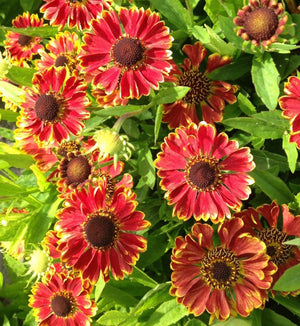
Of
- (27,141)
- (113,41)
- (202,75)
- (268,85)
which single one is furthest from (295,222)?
(27,141)

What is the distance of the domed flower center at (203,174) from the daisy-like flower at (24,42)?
802 millimetres

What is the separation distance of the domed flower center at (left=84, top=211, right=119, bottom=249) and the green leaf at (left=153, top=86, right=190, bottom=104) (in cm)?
29

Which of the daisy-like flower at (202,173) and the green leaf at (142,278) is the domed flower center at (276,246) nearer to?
the daisy-like flower at (202,173)

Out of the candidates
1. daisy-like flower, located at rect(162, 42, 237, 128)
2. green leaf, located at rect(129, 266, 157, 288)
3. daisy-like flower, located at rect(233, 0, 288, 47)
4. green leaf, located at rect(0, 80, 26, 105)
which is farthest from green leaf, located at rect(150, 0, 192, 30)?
green leaf, located at rect(129, 266, 157, 288)

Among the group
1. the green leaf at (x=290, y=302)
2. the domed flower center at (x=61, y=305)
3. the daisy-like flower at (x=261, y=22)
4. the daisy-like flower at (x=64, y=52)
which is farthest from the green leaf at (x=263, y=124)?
the domed flower center at (x=61, y=305)

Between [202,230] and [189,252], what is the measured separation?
6 centimetres

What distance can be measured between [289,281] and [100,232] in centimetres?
43

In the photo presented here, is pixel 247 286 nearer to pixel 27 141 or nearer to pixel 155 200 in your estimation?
pixel 155 200

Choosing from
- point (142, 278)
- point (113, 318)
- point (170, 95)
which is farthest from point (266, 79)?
point (113, 318)

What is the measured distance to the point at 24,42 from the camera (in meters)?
1.64

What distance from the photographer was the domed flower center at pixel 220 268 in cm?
109

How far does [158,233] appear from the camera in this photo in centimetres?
132

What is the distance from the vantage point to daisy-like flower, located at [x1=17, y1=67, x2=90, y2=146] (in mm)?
1126

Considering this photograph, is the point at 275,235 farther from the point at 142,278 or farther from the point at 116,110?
the point at 116,110
